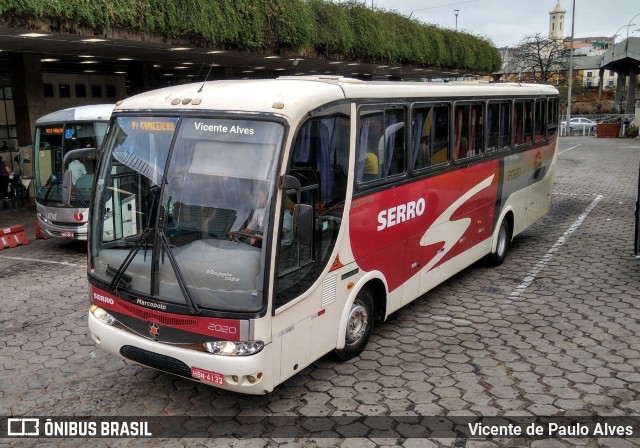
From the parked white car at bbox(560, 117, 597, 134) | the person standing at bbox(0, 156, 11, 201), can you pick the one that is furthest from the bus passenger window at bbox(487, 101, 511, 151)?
the parked white car at bbox(560, 117, 597, 134)

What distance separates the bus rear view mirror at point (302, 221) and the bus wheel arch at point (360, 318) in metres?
1.32

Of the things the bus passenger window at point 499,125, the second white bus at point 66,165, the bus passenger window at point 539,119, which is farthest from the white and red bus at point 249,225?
the second white bus at point 66,165

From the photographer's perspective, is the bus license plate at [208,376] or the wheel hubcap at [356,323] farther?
the wheel hubcap at [356,323]

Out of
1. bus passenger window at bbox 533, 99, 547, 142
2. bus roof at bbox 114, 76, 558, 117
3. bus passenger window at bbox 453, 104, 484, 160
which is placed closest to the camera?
bus roof at bbox 114, 76, 558, 117

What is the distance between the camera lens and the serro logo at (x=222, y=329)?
5031mm

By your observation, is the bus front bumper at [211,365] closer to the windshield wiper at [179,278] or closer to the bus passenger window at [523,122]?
the windshield wiper at [179,278]

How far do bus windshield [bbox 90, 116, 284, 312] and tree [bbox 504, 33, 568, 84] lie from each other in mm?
58034

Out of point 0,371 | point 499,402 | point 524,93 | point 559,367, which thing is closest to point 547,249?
point 524,93

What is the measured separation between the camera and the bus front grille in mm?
5273

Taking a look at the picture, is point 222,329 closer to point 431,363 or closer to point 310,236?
point 310,236

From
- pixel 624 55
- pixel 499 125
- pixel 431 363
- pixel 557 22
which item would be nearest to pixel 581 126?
pixel 624 55

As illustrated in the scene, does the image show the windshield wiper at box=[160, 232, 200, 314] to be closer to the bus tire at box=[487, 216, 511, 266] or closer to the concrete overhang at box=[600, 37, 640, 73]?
the bus tire at box=[487, 216, 511, 266]

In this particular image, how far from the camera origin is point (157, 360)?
213 inches

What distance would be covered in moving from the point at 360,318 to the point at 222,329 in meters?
2.12
